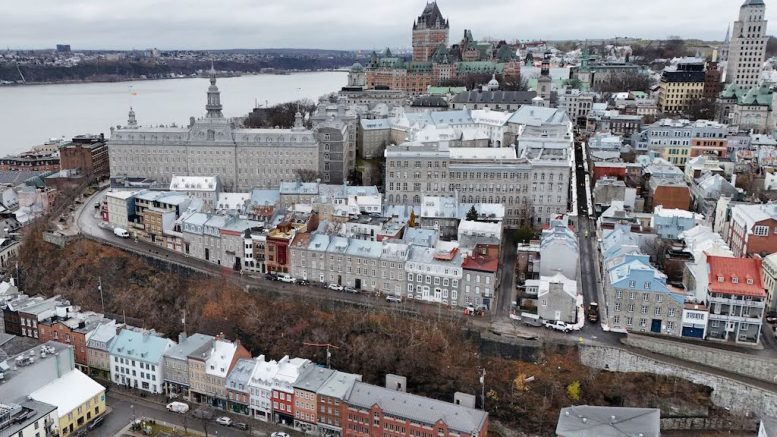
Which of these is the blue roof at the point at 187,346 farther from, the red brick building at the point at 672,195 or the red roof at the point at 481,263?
the red brick building at the point at 672,195

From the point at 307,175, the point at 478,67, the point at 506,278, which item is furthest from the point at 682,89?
the point at 506,278

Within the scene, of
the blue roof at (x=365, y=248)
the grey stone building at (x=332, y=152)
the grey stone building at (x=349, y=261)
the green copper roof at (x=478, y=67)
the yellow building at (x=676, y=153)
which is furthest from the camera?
the green copper roof at (x=478, y=67)

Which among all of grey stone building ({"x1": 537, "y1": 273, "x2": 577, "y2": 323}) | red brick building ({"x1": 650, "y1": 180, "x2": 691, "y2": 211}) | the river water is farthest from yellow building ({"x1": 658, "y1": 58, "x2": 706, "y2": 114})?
the river water

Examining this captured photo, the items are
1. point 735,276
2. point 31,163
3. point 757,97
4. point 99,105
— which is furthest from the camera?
point 99,105

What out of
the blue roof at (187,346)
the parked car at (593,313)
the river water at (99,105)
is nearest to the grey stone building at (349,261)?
the blue roof at (187,346)

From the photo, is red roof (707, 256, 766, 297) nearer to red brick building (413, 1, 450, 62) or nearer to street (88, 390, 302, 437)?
street (88, 390, 302, 437)

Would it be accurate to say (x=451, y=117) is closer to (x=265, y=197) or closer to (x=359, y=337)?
(x=265, y=197)
